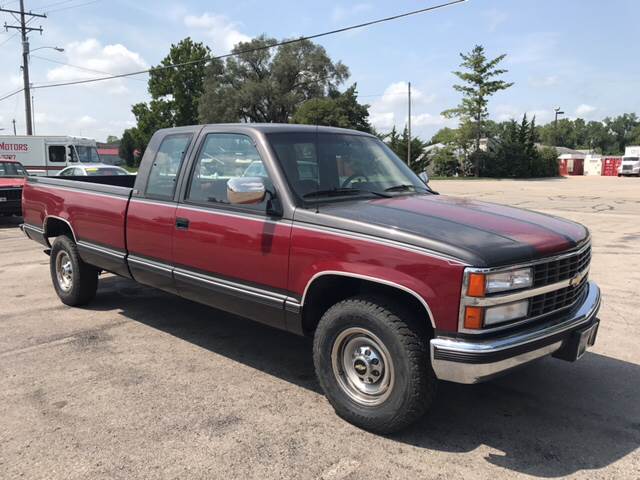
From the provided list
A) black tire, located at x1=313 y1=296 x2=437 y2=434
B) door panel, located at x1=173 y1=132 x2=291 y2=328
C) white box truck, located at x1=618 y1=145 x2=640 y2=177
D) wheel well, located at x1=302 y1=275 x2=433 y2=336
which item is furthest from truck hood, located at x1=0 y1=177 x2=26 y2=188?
white box truck, located at x1=618 y1=145 x2=640 y2=177

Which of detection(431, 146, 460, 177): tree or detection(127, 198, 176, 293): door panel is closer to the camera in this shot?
detection(127, 198, 176, 293): door panel

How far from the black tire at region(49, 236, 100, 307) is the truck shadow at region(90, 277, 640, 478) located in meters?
1.06

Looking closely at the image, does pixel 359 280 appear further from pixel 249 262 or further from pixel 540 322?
Answer: pixel 540 322

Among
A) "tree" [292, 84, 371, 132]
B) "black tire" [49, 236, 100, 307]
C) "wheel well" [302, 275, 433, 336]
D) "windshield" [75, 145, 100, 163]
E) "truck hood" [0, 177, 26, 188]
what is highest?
"tree" [292, 84, 371, 132]

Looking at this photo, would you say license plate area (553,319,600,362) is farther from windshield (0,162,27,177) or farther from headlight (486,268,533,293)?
windshield (0,162,27,177)

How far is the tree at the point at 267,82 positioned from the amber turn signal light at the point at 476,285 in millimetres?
56500

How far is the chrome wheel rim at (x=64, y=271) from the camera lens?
6.11 m

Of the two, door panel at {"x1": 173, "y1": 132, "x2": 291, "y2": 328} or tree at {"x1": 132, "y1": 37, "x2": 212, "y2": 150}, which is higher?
tree at {"x1": 132, "y1": 37, "x2": 212, "y2": 150}

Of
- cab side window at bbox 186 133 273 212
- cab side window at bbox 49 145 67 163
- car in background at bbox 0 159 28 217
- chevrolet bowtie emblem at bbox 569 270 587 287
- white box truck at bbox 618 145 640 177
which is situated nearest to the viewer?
chevrolet bowtie emblem at bbox 569 270 587 287

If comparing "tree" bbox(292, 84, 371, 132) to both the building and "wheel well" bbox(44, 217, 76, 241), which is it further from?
"wheel well" bbox(44, 217, 76, 241)

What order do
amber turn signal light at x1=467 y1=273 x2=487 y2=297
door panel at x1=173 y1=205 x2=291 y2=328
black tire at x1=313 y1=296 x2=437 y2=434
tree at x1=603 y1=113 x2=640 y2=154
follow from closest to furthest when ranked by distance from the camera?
amber turn signal light at x1=467 y1=273 x2=487 y2=297, black tire at x1=313 y1=296 x2=437 y2=434, door panel at x1=173 y1=205 x2=291 y2=328, tree at x1=603 y1=113 x2=640 y2=154

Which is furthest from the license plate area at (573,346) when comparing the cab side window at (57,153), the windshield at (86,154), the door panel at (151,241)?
the cab side window at (57,153)

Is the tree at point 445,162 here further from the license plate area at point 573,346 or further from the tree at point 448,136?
the license plate area at point 573,346

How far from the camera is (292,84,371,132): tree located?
50844 mm
